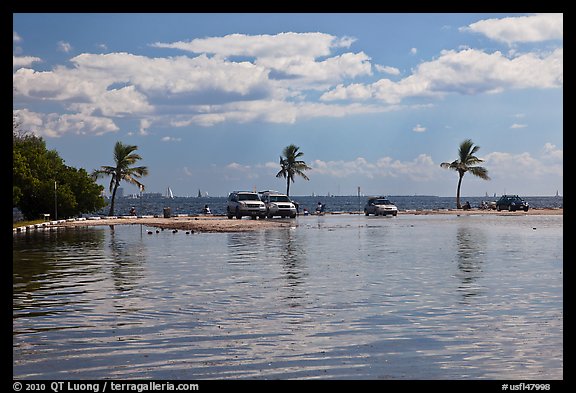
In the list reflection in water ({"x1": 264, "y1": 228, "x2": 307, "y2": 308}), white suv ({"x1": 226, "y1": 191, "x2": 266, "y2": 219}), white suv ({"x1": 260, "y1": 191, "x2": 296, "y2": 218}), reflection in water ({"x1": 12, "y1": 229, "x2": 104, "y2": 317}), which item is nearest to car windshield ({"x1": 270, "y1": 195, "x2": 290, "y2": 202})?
white suv ({"x1": 260, "y1": 191, "x2": 296, "y2": 218})

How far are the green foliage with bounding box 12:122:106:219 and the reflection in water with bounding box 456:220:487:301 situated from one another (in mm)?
29335

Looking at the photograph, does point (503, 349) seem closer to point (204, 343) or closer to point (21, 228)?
point (204, 343)

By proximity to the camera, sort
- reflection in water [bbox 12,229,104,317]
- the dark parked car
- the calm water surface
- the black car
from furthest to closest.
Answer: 1. the black car
2. the dark parked car
3. reflection in water [bbox 12,229,104,317]
4. the calm water surface

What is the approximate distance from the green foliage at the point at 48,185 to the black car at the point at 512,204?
1684 inches

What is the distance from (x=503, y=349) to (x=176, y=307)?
596 centimetres

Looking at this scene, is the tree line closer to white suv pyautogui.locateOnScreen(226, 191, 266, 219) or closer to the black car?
white suv pyautogui.locateOnScreen(226, 191, 266, 219)

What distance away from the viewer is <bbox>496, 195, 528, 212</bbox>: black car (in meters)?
80.7

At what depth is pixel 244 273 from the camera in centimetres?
1905

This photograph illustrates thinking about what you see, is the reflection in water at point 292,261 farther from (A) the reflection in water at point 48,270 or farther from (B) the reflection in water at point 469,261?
(A) the reflection in water at point 48,270

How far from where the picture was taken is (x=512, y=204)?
81.1m

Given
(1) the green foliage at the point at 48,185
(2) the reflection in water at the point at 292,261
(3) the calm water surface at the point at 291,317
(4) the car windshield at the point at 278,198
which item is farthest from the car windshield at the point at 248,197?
(3) the calm water surface at the point at 291,317

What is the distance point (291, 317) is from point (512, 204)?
7296 centimetres
